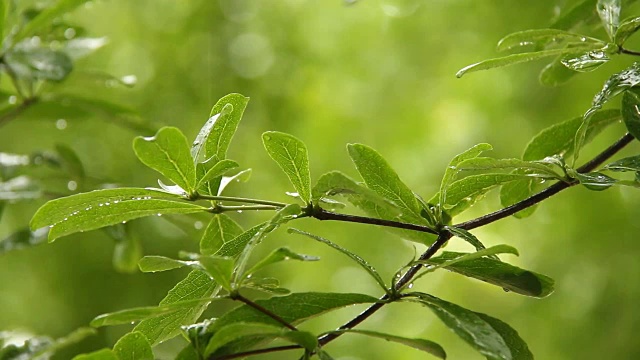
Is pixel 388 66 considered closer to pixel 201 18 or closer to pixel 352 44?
pixel 352 44

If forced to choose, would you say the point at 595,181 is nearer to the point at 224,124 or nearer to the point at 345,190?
the point at 345,190

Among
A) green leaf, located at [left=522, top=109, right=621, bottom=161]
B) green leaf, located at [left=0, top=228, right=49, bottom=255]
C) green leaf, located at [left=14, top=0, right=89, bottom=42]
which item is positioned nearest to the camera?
green leaf, located at [left=522, top=109, right=621, bottom=161]

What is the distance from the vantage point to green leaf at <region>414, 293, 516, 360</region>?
0.43m

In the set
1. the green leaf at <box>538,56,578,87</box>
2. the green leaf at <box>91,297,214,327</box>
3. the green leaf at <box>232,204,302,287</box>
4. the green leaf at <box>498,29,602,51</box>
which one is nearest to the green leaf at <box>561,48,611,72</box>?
the green leaf at <box>498,29,602,51</box>

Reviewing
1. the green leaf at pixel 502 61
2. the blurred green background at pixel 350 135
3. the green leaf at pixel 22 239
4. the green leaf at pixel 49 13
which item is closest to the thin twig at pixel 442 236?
the green leaf at pixel 502 61

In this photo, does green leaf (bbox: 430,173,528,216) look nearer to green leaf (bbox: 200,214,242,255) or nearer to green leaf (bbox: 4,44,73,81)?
green leaf (bbox: 200,214,242,255)

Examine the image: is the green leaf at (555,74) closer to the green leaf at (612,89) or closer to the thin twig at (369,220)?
the green leaf at (612,89)

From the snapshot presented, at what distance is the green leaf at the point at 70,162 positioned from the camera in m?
1.18

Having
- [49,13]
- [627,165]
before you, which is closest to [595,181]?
[627,165]

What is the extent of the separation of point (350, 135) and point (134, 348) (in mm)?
1702

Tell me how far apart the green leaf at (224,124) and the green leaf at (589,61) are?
0.27 metres

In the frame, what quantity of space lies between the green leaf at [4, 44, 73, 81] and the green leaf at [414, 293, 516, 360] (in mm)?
709

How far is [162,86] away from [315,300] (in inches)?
71.7

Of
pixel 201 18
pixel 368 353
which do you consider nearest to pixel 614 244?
pixel 368 353
